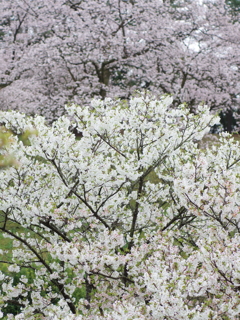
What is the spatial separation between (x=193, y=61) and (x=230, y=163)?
1064cm

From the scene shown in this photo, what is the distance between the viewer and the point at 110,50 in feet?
43.6

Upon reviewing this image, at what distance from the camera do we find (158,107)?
3.90 metres

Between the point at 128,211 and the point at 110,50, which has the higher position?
the point at 110,50

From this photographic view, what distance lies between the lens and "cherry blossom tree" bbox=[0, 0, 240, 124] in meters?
13.4

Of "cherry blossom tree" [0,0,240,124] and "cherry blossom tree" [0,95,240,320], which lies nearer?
"cherry blossom tree" [0,95,240,320]

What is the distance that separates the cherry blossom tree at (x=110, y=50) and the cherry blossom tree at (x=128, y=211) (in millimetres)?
8996

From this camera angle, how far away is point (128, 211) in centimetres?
454

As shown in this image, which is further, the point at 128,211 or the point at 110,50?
the point at 110,50

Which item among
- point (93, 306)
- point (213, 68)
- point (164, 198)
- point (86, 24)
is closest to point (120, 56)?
point (86, 24)

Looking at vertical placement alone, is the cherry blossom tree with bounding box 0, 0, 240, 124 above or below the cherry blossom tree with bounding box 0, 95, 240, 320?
above

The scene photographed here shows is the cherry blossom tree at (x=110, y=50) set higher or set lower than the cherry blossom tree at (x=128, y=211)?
higher

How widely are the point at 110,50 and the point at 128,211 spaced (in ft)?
32.9

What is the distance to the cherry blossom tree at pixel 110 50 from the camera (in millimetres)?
13391

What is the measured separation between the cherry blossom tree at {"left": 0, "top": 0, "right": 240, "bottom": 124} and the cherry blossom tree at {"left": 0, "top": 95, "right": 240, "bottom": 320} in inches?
354
